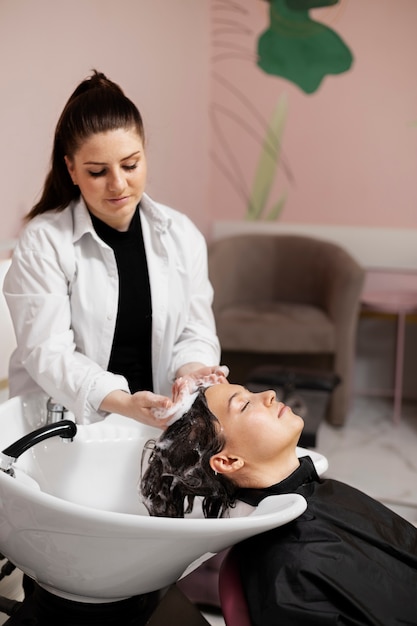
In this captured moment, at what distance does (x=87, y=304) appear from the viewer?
163cm

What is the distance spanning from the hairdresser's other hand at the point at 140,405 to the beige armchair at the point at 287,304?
247 cm

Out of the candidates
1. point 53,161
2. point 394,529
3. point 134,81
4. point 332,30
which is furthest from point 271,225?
point 394,529

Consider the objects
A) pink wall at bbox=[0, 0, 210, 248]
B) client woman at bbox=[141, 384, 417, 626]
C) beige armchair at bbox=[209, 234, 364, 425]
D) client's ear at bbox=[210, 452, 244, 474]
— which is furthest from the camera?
beige armchair at bbox=[209, 234, 364, 425]

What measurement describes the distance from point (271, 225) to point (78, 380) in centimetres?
313

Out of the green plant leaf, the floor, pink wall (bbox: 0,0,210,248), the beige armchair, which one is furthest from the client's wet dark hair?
the green plant leaf

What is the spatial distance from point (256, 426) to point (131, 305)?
1.62 ft

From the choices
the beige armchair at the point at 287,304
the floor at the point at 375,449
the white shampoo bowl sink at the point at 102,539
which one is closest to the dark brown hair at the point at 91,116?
the white shampoo bowl sink at the point at 102,539

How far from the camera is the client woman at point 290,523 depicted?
120cm

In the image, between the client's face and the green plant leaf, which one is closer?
the client's face

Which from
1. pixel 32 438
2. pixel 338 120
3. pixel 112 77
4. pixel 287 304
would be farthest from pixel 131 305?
pixel 338 120

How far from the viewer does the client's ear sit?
1.32 metres

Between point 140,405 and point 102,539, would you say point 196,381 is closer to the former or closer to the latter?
point 140,405

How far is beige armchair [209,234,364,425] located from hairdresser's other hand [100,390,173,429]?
2469mm

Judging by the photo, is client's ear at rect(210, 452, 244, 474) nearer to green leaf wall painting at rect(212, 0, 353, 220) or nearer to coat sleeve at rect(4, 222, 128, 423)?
coat sleeve at rect(4, 222, 128, 423)
